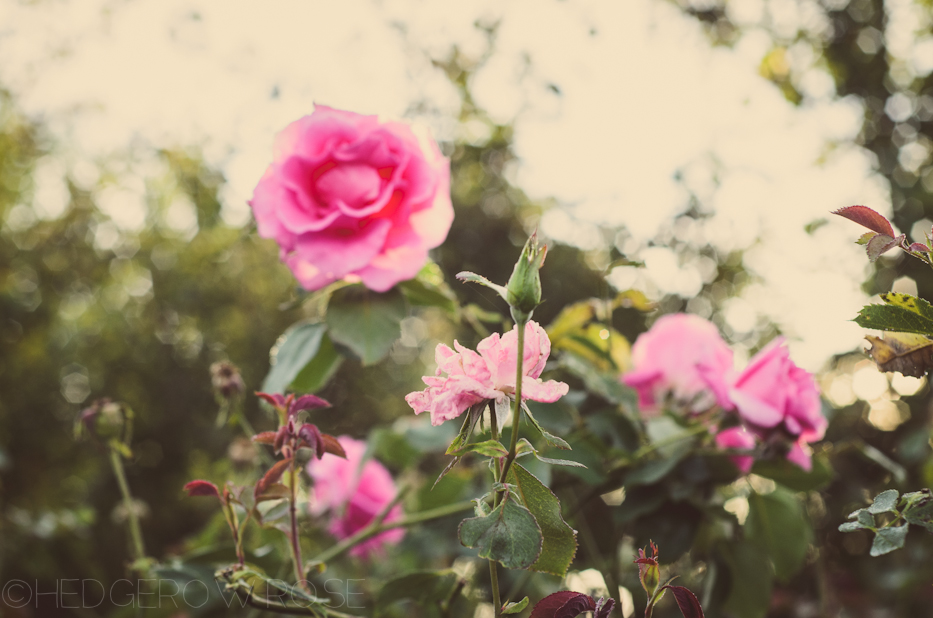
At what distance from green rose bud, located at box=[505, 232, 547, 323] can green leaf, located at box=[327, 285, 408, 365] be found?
0.19 m

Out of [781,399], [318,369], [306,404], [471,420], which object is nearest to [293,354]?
[318,369]

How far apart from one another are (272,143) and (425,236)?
0.41ft

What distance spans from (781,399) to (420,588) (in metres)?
0.27

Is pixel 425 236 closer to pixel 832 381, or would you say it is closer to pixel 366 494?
pixel 366 494

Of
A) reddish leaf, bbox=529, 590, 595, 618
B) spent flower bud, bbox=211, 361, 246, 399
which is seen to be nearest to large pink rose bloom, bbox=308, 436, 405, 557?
spent flower bud, bbox=211, 361, 246, 399

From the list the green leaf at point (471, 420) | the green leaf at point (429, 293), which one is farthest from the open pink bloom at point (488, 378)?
the green leaf at point (429, 293)

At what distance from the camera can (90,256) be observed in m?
1.62

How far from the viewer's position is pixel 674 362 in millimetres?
543

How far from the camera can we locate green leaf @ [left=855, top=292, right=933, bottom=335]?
268mm

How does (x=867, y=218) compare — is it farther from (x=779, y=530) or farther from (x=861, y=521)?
(x=779, y=530)

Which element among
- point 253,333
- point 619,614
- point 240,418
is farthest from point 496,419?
point 253,333

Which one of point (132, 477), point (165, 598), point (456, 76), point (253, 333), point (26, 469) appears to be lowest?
point (132, 477)

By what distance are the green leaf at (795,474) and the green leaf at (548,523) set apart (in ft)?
0.80

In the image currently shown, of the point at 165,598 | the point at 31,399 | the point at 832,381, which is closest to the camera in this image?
the point at 165,598
